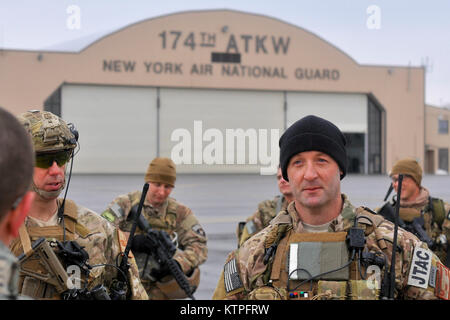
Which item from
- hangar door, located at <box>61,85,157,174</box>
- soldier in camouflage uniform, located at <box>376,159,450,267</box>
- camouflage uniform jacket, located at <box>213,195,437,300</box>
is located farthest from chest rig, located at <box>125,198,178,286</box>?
hangar door, located at <box>61,85,157,174</box>

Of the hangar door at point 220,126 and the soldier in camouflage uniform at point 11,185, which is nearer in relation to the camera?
the soldier in camouflage uniform at point 11,185

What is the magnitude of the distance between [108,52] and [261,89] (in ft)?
34.6

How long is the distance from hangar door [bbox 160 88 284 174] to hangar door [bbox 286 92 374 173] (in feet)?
4.01

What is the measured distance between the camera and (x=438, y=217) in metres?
4.96

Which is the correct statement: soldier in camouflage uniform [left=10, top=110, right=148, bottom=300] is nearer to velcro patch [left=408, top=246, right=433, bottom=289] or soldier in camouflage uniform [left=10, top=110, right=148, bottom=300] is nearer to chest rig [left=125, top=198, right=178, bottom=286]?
velcro patch [left=408, top=246, right=433, bottom=289]

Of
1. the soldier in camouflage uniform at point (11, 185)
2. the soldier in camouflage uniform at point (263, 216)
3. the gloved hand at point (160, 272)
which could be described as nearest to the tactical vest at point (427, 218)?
the soldier in camouflage uniform at point (263, 216)

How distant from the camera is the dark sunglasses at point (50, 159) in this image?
8.46 feet

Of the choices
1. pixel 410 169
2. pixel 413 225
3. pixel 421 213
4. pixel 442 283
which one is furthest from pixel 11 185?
pixel 410 169

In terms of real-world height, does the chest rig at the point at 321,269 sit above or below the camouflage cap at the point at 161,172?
below

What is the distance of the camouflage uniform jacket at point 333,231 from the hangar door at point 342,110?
35.5 m

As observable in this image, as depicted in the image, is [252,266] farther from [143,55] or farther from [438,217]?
[143,55]

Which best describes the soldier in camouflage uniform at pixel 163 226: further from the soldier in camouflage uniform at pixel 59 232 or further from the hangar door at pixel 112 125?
the hangar door at pixel 112 125

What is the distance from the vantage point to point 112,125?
3550 cm

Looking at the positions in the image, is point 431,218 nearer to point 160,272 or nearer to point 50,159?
point 160,272
